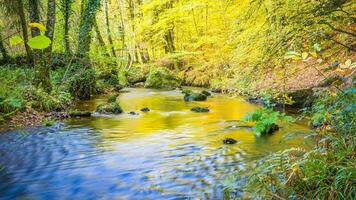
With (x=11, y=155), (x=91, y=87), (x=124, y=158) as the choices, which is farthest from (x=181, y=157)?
(x=91, y=87)

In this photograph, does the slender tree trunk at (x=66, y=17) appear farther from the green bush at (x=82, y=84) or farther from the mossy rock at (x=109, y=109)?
the mossy rock at (x=109, y=109)

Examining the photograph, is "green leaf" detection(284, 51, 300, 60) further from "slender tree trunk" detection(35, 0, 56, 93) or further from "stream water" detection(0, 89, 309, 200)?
"slender tree trunk" detection(35, 0, 56, 93)

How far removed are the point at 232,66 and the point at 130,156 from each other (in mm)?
2655

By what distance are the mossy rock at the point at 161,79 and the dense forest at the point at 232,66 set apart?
0.09 meters

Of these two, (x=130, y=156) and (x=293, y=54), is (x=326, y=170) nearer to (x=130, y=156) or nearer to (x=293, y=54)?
(x=293, y=54)

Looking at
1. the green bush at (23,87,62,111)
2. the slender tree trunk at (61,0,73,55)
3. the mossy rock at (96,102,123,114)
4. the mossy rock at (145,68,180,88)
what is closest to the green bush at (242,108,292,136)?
the mossy rock at (96,102,123,114)

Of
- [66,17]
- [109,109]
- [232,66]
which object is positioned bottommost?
[109,109]

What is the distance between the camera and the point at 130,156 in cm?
690

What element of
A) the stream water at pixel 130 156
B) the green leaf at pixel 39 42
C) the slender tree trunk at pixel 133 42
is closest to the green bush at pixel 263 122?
the stream water at pixel 130 156

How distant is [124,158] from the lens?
22.2ft

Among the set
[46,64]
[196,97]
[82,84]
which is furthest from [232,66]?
[82,84]

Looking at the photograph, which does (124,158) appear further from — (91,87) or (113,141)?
(91,87)

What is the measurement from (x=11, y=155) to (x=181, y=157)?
10.5 feet

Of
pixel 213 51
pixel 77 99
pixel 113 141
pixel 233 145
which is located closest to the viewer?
pixel 233 145
